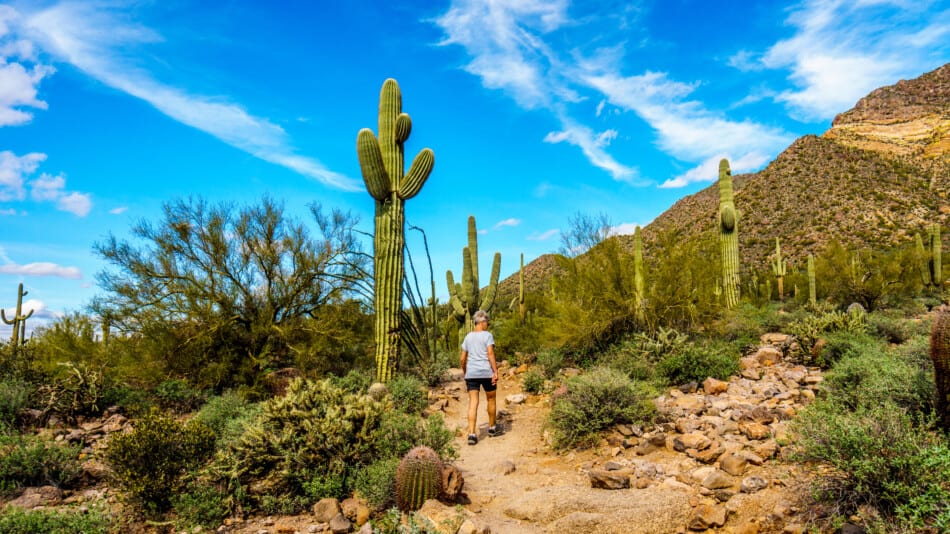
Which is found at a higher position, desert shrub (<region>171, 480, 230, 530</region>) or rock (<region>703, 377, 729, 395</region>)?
rock (<region>703, 377, 729, 395</region>)

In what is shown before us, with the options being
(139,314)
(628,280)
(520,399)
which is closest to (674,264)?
(628,280)

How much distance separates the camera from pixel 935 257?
20.7 m

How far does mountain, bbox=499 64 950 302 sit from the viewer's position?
1380 inches

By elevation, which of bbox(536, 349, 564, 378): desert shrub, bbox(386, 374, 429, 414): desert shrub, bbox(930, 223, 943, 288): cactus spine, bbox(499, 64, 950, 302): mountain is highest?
bbox(499, 64, 950, 302): mountain

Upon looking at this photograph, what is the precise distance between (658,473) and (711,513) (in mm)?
1057

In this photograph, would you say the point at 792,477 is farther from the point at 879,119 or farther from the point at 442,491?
the point at 879,119

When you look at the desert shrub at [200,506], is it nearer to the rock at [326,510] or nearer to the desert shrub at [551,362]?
the rock at [326,510]

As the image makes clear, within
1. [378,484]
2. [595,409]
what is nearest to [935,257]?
[595,409]

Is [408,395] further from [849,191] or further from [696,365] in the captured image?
[849,191]

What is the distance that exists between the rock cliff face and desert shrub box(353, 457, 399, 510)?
55845 mm

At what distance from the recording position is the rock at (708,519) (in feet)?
13.0

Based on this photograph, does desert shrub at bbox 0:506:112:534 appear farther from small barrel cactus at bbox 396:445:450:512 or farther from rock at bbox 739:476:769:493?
rock at bbox 739:476:769:493

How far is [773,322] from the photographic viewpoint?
41.9 ft

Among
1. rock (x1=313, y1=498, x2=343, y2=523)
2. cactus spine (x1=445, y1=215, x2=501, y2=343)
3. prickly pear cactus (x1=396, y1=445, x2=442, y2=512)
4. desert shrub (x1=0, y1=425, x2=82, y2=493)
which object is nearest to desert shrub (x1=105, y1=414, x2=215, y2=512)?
desert shrub (x1=0, y1=425, x2=82, y2=493)
